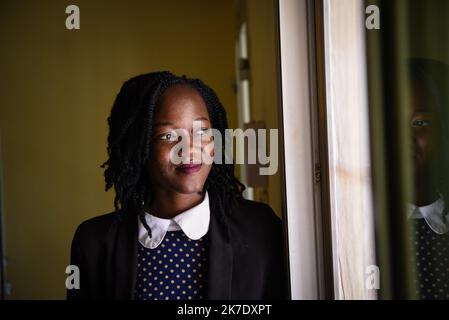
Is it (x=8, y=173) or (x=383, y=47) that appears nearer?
(x=383, y=47)

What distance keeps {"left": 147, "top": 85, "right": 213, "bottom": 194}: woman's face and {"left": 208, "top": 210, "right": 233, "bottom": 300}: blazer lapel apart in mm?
147

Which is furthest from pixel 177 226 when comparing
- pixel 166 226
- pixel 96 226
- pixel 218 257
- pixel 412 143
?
pixel 412 143

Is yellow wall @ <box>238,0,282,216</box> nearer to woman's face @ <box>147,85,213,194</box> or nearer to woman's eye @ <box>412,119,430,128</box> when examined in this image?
woman's face @ <box>147,85,213,194</box>

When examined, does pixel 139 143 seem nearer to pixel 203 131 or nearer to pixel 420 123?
pixel 203 131

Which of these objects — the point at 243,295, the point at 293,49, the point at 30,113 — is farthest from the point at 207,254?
the point at 30,113

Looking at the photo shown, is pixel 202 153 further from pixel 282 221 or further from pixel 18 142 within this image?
pixel 18 142

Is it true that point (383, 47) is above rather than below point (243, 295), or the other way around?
above

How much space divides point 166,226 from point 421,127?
711mm

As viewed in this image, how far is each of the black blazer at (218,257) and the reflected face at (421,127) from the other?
0.42 m

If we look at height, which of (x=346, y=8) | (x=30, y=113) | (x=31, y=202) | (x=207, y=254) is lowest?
(x=207, y=254)

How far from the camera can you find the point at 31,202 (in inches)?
57.6

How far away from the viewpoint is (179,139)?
1.20 metres

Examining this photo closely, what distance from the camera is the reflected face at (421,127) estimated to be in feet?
3.98
